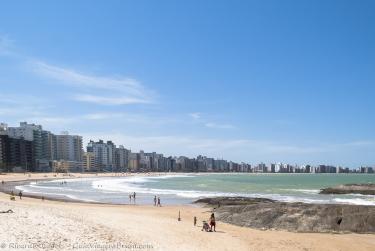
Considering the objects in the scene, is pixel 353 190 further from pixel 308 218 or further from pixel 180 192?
pixel 308 218

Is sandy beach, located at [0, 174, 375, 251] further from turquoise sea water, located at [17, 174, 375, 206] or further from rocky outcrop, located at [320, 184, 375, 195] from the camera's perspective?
rocky outcrop, located at [320, 184, 375, 195]

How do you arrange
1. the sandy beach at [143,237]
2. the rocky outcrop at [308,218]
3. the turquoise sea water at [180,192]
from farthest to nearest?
the turquoise sea water at [180,192], the rocky outcrop at [308,218], the sandy beach at [143,237]

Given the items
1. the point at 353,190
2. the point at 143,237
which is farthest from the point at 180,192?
the point at 143,237

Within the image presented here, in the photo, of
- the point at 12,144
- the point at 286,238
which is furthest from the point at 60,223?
the point at 12,144

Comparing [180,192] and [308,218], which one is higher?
[308,218]

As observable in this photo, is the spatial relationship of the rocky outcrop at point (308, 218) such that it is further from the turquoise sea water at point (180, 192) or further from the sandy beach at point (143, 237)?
Answer: the turquoise sea water at point (180, 192)

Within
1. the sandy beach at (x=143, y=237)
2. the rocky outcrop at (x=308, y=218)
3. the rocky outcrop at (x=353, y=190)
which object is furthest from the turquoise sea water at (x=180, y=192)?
the sandy beach at (x=143, y=237)

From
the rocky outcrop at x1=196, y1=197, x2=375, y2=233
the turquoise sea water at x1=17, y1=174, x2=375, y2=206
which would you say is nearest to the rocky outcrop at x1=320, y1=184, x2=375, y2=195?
the turquoise sea water at x1=17, y1=174, x2=375, y2=206

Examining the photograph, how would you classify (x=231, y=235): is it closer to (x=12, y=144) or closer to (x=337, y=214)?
(x=337, y=214)

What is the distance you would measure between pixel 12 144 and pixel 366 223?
177 m

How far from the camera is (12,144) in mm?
184625

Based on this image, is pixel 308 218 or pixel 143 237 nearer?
pixel 143 237

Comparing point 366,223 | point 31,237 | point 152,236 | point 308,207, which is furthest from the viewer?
point 308,207

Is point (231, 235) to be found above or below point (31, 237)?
below
